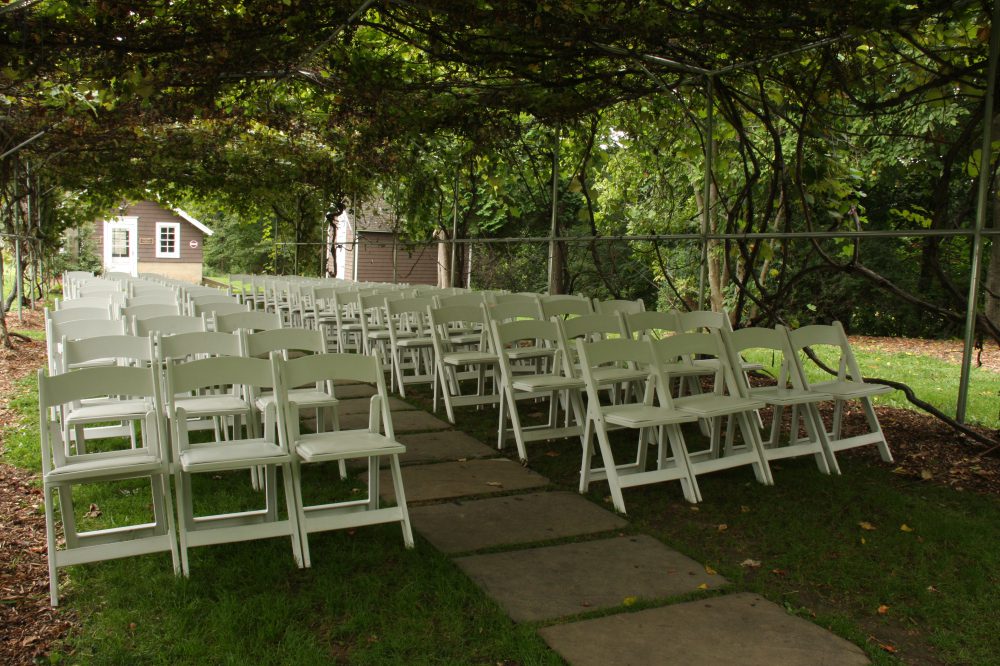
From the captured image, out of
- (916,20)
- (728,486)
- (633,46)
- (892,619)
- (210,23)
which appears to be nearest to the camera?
(892,619)

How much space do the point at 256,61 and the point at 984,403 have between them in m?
7.50

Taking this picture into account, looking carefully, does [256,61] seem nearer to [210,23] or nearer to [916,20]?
[210,23]

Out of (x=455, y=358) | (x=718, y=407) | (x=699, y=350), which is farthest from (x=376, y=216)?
(x=718, y=407)

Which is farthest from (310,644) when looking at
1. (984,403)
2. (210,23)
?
(984,403)

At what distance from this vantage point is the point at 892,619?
10.4ft

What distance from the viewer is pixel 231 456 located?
340cm

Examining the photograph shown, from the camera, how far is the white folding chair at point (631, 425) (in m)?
4.38

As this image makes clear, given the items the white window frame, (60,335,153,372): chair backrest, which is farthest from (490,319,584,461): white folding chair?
the white window frame

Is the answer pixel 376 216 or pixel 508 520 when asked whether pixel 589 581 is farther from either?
pixel 376 216

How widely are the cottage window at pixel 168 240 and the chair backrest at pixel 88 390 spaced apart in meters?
34.3

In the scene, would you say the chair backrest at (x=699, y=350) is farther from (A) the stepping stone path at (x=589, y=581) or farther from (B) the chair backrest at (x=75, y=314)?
(B) the chair backrest at (x=75, y=314)

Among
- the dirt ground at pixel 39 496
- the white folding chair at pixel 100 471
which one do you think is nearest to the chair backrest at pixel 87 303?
the dirt ground at pixel 39 496

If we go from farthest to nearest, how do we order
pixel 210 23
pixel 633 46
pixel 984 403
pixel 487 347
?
pixel 984 403
pixel 487 347
pixel 633 46
pixel 210 23

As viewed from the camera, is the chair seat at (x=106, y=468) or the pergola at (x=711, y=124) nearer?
the chair seat at (x=106, y=468)
